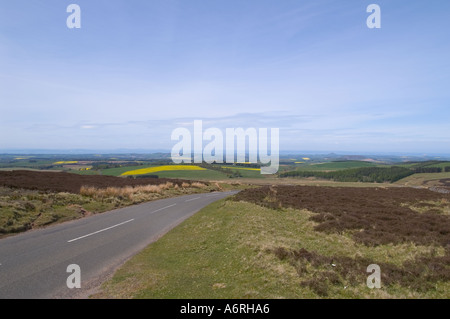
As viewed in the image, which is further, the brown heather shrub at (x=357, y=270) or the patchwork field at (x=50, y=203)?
the patchwork field at (x=50, y=203)

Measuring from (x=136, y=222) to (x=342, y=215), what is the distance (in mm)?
16249

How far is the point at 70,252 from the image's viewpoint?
12453 mm

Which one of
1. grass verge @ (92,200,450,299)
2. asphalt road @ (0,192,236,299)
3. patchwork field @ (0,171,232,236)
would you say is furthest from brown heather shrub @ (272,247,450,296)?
patchwork field @ (0,171,232,236)

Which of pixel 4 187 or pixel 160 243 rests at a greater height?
pixel 4 187

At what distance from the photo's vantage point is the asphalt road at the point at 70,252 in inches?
346

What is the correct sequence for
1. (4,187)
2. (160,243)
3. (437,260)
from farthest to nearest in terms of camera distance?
(4,187) → (160,243) → (437,260)

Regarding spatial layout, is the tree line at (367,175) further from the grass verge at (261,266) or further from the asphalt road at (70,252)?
the asphalt road at (70,252)

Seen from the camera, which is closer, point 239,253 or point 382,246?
point 239,253

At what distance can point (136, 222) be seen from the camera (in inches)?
786

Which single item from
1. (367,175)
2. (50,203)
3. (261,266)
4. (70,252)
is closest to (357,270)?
(261,266)

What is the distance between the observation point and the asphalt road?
346 inches

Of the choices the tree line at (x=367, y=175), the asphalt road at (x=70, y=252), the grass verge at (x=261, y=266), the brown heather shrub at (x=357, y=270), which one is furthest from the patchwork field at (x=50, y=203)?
the tree line at (x=367, y=175)
